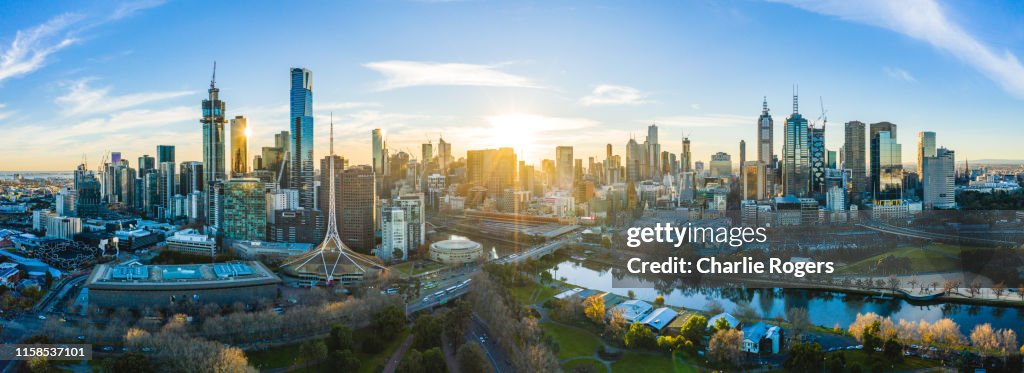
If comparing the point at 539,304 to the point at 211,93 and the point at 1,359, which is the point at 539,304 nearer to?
the point at 1,359

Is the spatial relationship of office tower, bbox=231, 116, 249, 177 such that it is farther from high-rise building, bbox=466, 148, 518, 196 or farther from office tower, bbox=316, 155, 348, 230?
high-rise building, bbox=466, 148, 518, 196

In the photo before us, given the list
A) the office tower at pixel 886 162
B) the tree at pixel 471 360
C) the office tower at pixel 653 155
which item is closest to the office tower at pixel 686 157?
the office tower at pixel 653 155

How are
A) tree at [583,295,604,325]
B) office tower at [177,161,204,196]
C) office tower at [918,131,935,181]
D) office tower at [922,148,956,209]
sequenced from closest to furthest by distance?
tree at [583,295,604,325] → office tower at [922,148,956,209] → office tower at [918,131,935,181] → office tower at [177,161,204,196]

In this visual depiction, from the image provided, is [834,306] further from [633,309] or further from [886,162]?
[886,162]

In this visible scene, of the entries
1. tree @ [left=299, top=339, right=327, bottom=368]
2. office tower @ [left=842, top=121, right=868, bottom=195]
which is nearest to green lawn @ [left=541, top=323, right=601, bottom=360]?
tree @ [left=299, top=339, right=327, bottom=368]

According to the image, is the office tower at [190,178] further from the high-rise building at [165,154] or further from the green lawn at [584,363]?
the green lawn at [584,363]

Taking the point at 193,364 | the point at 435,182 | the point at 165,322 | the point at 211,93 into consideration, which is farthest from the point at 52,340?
the point at 435,182
